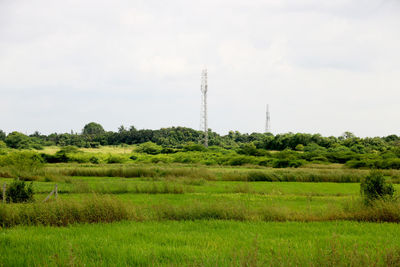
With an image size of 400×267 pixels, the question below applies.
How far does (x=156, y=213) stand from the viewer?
44.8 feet

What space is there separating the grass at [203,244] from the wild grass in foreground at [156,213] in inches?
30.2

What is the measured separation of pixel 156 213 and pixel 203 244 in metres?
4.62

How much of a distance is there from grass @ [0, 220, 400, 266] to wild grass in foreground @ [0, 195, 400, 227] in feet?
2.52

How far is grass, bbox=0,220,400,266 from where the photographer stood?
23.4 feet

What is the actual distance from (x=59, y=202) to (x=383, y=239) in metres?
10.8

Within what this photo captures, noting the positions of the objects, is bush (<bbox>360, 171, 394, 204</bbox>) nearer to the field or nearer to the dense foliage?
the field

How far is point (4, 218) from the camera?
1189 cm

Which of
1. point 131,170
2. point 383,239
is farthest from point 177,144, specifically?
point 383,239

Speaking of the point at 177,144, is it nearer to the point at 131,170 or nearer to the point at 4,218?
the point at 131,170

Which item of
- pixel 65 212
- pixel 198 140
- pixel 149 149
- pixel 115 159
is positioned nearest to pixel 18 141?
pixel 149 149

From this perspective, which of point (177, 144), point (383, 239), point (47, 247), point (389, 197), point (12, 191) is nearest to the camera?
point (47, 247)

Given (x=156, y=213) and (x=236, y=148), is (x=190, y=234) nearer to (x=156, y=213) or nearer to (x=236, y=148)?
(x=156, y=213)

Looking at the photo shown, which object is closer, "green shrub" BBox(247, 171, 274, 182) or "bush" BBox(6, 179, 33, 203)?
"bush" BBox(6, 179, 33, 203)

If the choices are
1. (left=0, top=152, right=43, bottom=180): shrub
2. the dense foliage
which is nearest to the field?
(left=0, top=152, right=43, bottom=180): shrub
